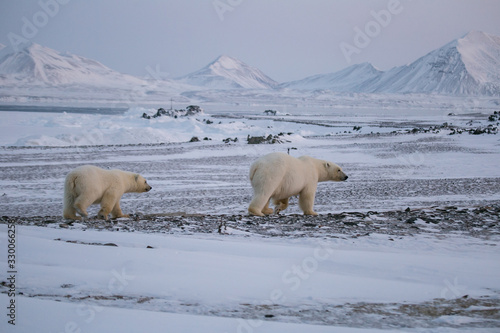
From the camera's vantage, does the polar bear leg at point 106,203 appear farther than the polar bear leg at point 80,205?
Yes

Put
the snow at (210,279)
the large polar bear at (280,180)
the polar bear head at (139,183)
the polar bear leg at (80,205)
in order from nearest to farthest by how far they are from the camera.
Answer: the snow at (210,279), the polar bear leg at (80,205), the large polar bear at (280,180), the polar bear head at (139,183)

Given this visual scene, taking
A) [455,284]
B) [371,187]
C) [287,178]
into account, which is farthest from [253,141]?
[455,284]

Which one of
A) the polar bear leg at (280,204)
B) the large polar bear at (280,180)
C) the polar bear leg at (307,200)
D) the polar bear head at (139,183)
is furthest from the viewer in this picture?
the polar bear head at (139,183)

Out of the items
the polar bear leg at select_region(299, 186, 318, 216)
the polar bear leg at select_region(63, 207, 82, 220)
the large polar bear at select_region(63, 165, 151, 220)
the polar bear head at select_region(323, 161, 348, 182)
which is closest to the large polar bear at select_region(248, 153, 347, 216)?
the polar bear leg at select_region(299, 186, 318, 216)

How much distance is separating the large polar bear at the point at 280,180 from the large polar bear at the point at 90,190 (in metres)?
2.47

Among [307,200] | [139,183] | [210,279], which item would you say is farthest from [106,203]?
[210,279]

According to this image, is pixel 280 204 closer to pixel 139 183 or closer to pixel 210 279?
pixel 139 183

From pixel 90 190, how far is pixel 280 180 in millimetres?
3208

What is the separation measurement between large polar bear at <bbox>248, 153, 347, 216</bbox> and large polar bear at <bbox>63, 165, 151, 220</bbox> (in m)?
2.47

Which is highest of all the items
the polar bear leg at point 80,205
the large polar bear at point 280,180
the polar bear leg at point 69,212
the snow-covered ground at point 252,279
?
the large polar bear at point 280,180

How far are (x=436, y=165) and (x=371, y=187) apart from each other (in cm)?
667

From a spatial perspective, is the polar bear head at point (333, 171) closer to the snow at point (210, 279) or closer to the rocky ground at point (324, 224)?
the rocky ground at point (324, 224)

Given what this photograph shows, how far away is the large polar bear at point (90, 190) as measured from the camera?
771 centimetres

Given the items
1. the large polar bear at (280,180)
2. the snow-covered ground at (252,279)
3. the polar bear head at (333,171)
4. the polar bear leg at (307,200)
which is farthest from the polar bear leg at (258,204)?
the polar bear head at (333,171)
